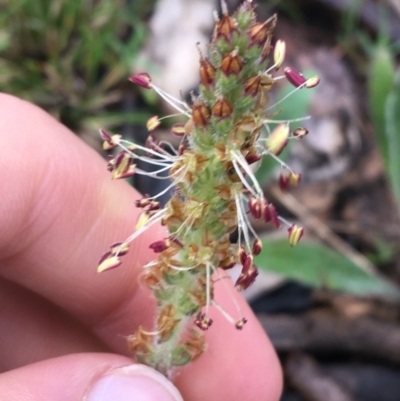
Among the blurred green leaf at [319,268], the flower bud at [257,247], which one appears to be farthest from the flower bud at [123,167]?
the blurred green leaf at [319,268]

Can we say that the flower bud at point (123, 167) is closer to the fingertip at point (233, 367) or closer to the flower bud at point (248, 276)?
the flower bud at point (248, 276)

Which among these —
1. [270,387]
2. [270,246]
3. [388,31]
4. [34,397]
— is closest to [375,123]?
[270,246]

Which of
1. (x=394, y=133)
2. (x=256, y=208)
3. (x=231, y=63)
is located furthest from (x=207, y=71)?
(x=394, y=133)

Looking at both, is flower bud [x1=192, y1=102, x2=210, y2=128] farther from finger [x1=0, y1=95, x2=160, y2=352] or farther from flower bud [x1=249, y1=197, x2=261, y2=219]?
finger [x1=0, y1=95, x2=160, y2=352]

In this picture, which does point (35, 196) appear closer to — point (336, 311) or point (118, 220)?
point (118, 220)

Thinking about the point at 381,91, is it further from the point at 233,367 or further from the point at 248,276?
the point at 248,276
